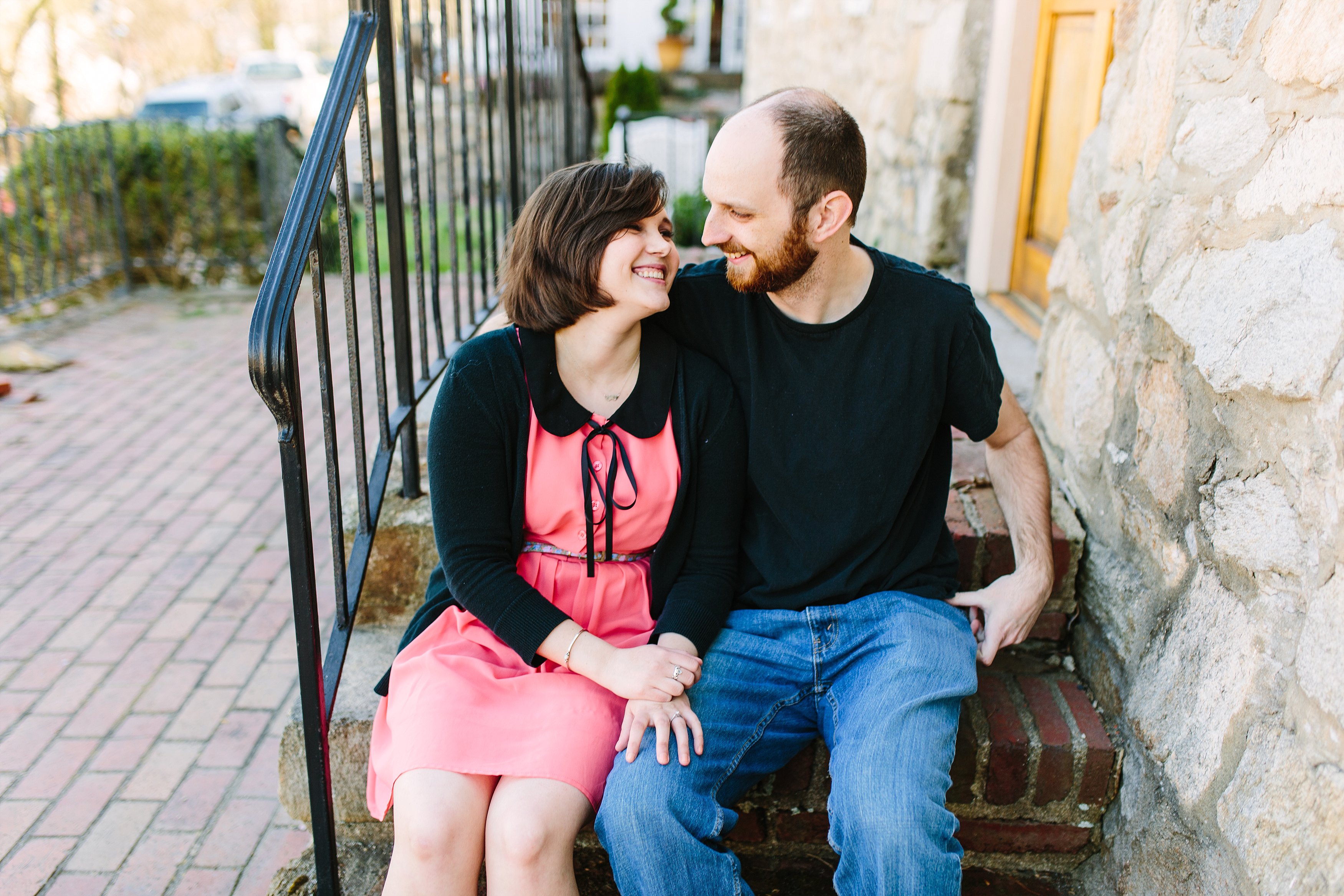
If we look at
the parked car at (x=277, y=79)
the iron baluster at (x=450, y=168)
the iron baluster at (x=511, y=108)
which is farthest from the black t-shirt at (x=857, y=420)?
the parked car at (x=277, y=79)

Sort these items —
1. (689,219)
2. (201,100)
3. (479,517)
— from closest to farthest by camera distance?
(479,517) → (689,219) → (201,100)

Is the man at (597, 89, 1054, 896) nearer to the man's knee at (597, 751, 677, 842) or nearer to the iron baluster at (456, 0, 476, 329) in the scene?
the man's knee at (597, 751, 677, 842)

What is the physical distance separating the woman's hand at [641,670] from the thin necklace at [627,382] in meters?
0.42

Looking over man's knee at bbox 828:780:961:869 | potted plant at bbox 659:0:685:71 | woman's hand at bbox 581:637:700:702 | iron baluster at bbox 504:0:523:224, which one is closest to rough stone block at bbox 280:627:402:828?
woman's hand at bbox 581:637:700:702

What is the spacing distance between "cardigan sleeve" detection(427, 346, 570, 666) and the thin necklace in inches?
7.1

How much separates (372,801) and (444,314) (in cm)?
267

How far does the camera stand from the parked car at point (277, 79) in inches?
632

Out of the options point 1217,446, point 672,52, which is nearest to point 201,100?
point 672,52

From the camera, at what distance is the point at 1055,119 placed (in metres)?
3.03

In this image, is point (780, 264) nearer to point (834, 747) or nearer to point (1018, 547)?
point (1018, 547)

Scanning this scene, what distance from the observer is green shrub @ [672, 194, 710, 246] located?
19.3ft

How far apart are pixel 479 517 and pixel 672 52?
12862mm

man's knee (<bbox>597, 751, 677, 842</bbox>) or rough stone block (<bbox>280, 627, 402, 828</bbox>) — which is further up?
man's knee (<bbox>597, 751, 677, 842</bbox>)

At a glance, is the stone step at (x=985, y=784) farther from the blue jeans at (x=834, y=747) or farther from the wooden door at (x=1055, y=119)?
the wooden door at (x=1055, y=119)
